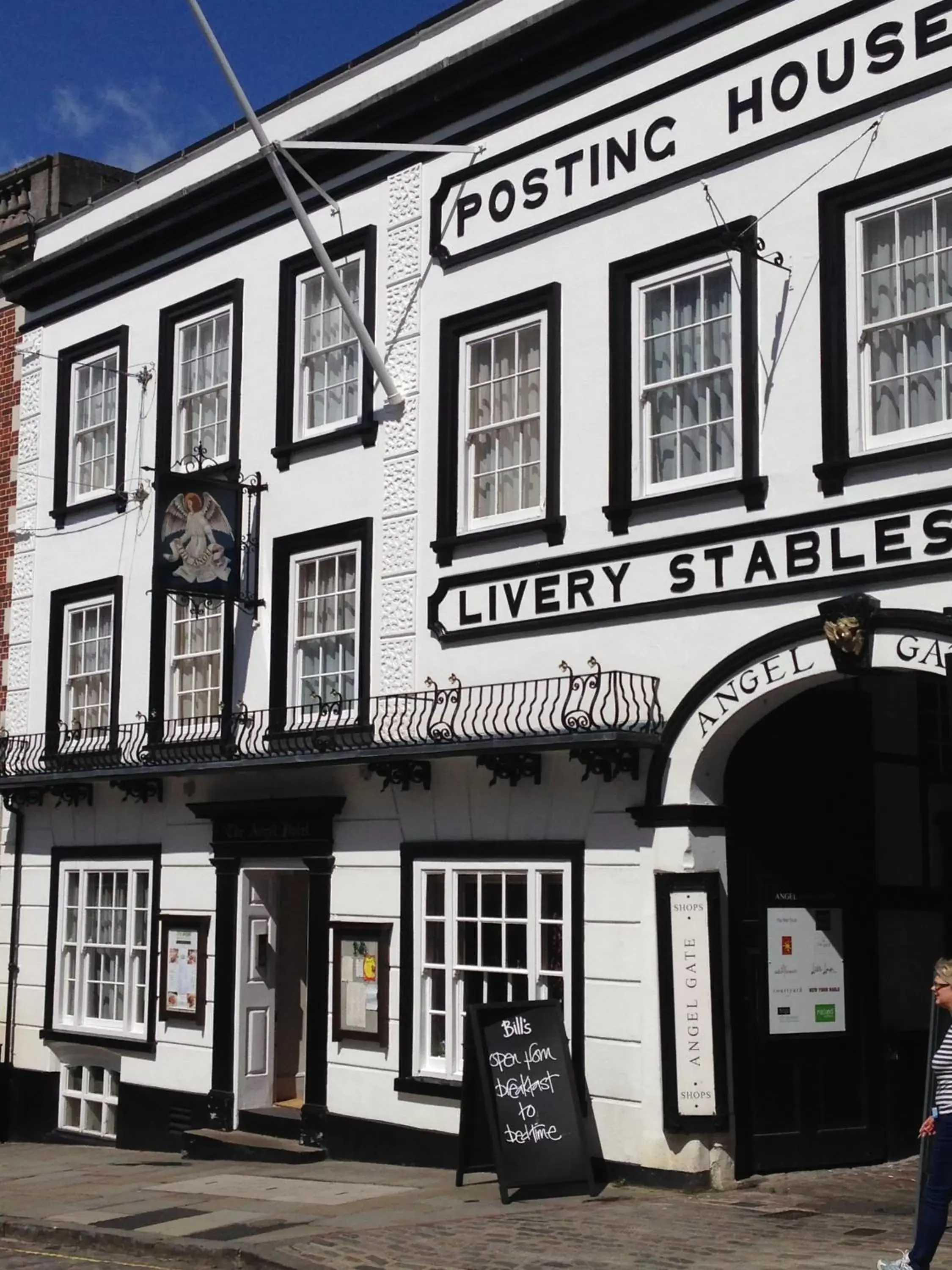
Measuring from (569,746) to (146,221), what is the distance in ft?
29.4

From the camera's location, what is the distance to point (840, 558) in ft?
39.1

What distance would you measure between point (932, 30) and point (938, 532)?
3.50 m

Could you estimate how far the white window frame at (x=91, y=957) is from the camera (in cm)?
1769

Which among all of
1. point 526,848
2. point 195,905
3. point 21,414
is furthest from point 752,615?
point 21,414

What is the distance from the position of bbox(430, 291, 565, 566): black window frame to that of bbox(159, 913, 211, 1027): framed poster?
15.7ft

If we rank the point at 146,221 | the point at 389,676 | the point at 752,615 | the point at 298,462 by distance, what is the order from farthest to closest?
1. the point at 146,221
2. the point at 298,462
3. the point at 389,676
4. the point at 752,615

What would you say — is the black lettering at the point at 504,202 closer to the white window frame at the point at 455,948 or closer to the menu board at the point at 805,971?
the white window frame at the point at 455,948

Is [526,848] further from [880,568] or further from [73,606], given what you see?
[73,606]

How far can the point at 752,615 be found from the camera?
12.4 m

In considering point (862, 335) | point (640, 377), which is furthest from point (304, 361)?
point (862, 335)

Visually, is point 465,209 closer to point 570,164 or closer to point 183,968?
point 570,164

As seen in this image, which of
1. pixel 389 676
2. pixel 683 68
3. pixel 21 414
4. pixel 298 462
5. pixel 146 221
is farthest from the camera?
Answer: pixel 21 414

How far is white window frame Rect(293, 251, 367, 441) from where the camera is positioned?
634 inches

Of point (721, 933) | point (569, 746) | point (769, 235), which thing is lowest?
point (721, 933)
